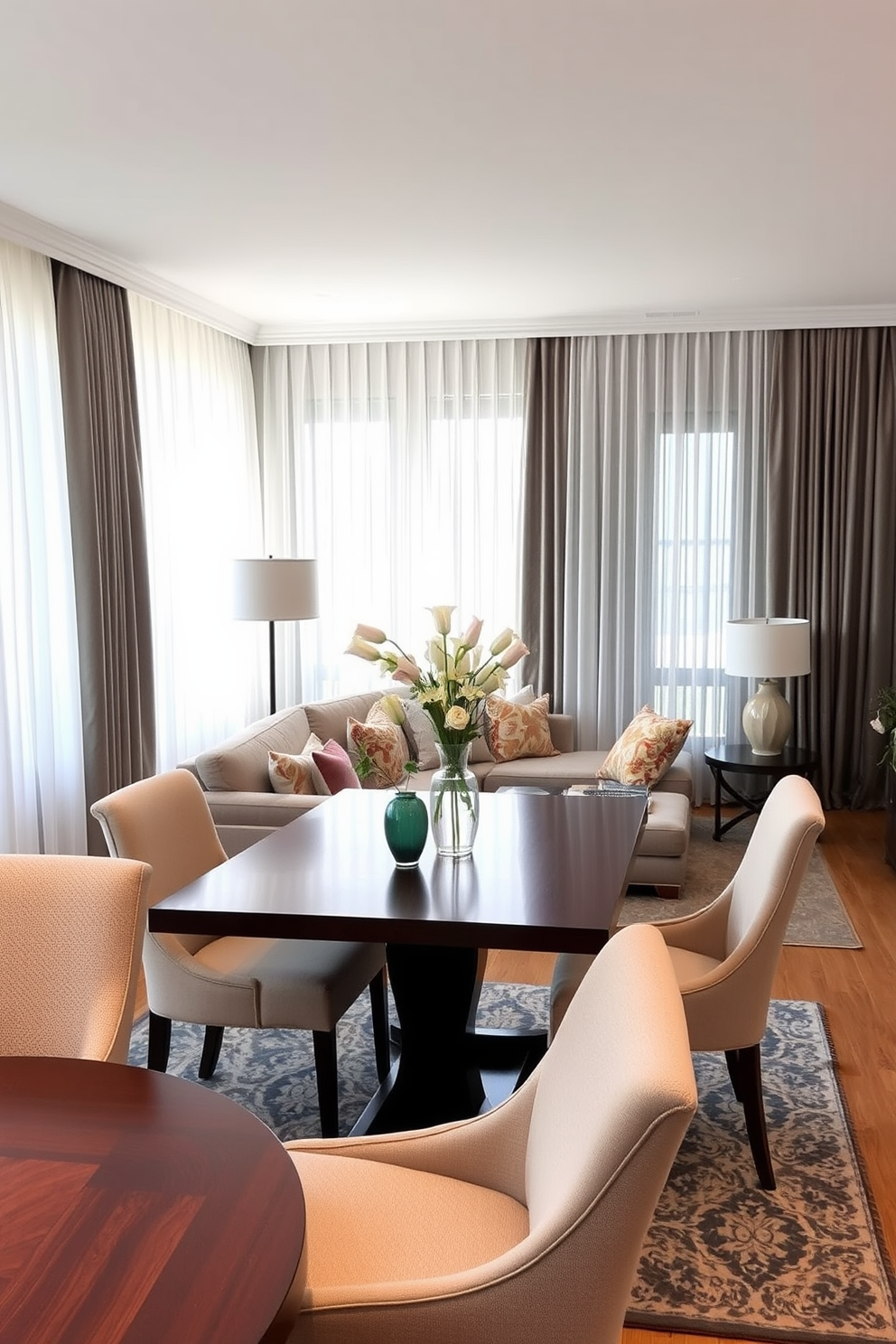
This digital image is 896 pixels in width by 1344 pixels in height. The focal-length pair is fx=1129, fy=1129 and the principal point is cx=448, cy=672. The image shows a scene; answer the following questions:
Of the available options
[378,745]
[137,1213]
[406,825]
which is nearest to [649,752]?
[378,745]

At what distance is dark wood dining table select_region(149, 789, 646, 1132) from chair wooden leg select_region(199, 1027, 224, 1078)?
52 cm

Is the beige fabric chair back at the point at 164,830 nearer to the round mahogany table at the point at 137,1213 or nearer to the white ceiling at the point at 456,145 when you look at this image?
the round mahogany table at the point at 137,1213

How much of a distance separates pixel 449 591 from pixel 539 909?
457cm

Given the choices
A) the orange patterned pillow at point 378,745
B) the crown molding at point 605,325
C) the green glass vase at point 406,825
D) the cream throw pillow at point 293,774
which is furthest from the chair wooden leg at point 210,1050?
the crown molding at point 605,325

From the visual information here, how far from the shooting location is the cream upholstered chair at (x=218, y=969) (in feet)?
8.64

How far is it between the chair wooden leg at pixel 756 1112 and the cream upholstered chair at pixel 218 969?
95 centimetres

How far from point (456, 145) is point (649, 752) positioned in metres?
2.99

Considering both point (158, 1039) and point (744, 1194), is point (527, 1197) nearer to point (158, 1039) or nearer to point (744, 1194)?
point (744, 1194)

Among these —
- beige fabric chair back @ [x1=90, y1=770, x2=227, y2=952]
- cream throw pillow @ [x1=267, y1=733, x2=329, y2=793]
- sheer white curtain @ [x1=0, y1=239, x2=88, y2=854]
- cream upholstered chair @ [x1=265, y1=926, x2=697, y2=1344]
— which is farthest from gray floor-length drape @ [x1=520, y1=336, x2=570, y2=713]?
cream upholstered chair @ [x1=265, y1=926, x2=697, y2=1344]

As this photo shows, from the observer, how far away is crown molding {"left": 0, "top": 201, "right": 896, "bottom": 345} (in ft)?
19.1

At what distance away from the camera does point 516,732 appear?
19.8 ft

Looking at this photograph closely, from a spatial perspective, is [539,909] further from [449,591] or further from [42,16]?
[449,591]

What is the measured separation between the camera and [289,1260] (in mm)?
1153

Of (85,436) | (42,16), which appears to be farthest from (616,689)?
(42,16)
